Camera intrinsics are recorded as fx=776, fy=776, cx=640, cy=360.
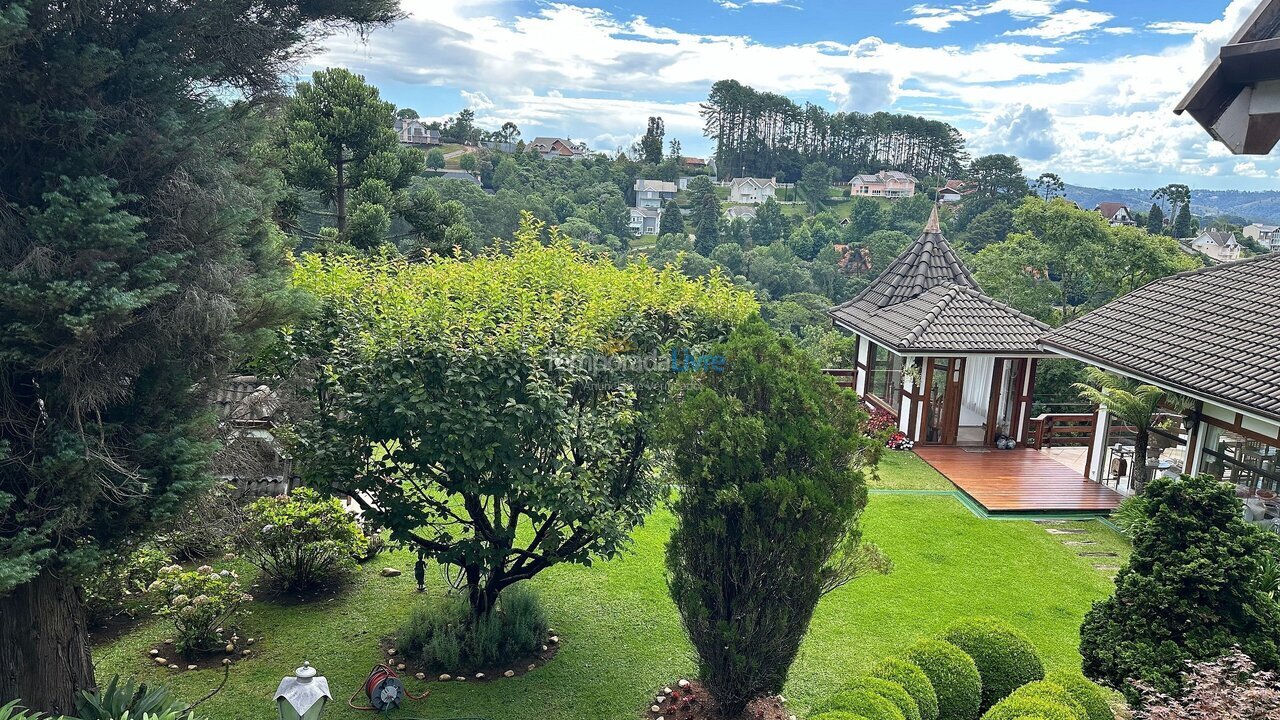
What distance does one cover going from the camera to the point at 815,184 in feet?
238

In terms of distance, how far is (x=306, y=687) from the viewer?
15.0 feet

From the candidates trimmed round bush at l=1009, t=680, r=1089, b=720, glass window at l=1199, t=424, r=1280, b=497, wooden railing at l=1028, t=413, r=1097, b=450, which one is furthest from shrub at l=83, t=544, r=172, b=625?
wooden railing at l=1028, t=413, r=1097, b=450

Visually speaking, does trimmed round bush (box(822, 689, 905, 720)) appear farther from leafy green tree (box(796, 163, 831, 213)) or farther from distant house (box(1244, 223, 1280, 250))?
distant house (box(1244, 223, 1280, 250))

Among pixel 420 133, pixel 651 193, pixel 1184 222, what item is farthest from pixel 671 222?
pixel 420 133

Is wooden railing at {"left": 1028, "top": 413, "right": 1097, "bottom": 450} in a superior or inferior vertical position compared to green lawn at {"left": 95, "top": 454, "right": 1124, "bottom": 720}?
superior

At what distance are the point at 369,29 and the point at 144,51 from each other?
1657 millimetres

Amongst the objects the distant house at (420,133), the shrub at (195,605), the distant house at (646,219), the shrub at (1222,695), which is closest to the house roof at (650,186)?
the distant house at (646,219)

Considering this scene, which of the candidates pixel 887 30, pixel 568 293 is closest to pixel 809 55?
pixel 887 30

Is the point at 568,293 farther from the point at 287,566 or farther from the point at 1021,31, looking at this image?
the point at 1021,31

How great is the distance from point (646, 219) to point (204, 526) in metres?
61.4

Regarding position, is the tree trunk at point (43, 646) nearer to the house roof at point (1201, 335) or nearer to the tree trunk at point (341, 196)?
the house roof at point (1201, 335)

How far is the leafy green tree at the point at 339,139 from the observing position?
1566cm

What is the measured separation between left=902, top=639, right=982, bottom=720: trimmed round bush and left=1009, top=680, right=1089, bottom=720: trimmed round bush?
34cm

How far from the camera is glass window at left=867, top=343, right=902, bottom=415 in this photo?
48.5 feet
